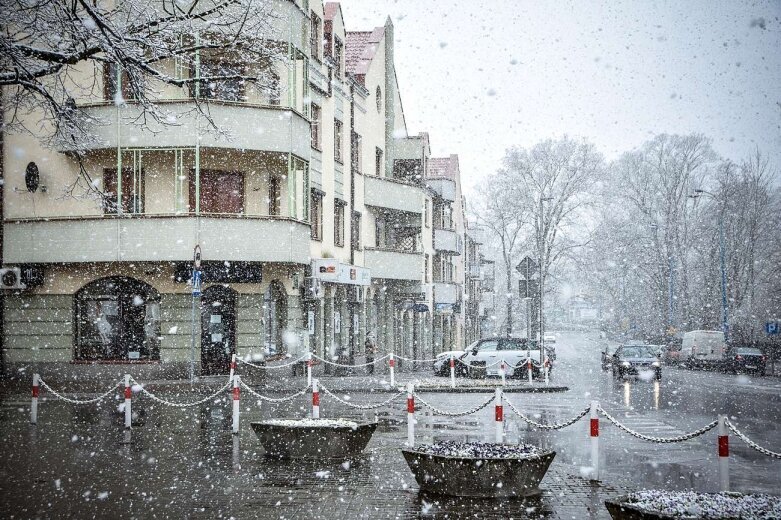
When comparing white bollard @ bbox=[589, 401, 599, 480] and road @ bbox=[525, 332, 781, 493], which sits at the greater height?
white bollard @ bbox=[589, 401, 599, 480]

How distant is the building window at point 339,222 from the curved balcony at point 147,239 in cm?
821

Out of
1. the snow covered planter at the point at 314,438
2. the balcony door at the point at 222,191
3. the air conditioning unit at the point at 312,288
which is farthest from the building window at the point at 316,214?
the snow covered planter at the point at 314,438

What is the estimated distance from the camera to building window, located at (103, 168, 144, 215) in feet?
93.2

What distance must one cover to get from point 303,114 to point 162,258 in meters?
6.88

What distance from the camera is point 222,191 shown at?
29453 millimetres

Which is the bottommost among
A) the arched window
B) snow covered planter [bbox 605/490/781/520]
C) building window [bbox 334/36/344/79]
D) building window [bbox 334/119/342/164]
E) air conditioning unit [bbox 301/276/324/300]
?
snow covered planter [bbox 605/490/781/520]

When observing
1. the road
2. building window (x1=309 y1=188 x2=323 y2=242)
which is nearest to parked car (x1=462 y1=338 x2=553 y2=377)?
the road

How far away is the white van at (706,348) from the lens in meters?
49.8

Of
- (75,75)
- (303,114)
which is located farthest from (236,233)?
(75,75)

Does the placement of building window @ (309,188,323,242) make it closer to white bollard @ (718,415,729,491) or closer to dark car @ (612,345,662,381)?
dark car @ (612,345,662,381)

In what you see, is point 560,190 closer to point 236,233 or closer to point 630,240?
point 630,240

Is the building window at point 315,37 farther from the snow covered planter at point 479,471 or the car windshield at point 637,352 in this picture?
the snow covered planter at point 479,471

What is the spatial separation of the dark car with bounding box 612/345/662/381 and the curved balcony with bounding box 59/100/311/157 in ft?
53.3

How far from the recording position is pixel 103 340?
94.7 ft
